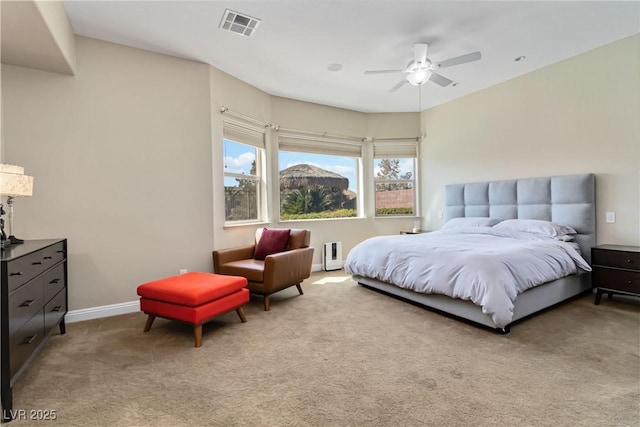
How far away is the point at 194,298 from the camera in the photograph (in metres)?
2.48

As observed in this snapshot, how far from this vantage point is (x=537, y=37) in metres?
3.32

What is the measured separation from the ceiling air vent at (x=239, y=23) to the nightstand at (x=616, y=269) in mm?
4204

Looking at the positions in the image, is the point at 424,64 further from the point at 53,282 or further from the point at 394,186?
the point at 53,282

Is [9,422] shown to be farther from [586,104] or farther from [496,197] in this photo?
[586,104]

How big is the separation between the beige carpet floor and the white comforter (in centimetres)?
35

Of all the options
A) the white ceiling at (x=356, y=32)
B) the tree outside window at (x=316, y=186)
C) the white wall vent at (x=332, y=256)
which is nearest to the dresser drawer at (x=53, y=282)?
the white ceiling at (x=356, y=32)

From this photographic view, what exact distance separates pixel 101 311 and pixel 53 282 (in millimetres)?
819

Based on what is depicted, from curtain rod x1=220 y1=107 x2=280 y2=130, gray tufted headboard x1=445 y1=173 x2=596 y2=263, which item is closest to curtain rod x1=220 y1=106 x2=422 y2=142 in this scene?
curtain rod x1=220 y1=107 x2=280 y2=130

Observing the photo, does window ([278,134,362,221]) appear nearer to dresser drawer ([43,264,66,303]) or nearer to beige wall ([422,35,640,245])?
beige wall ([422,35,640,245])

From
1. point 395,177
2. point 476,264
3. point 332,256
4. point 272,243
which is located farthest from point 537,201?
point 272,243

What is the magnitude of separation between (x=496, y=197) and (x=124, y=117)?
4.88 meters

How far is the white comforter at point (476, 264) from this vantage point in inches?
101

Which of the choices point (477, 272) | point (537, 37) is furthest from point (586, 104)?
point (477, 272)

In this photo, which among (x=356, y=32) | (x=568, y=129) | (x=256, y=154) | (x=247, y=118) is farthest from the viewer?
(x=256, y=154)
